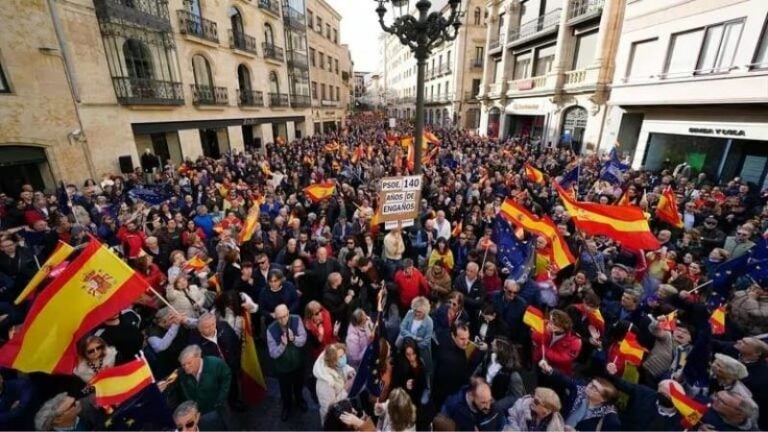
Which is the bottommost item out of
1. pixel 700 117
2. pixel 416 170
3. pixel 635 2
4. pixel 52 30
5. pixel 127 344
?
pixel 127 344

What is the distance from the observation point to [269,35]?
23.9 metres

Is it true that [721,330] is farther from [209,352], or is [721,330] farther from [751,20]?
[751,20]

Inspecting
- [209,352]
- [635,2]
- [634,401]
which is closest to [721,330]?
[634,401]

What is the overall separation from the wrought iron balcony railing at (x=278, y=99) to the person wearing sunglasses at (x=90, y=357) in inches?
930

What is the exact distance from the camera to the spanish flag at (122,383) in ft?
8.25

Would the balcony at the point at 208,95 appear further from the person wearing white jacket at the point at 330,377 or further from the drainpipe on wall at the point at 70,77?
the person wearing white jacket at the point at 330,377

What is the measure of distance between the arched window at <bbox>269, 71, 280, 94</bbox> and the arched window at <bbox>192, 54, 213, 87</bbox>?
20.5 ft

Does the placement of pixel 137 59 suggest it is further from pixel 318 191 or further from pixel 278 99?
pixel 318 191

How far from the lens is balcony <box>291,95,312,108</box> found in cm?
2736

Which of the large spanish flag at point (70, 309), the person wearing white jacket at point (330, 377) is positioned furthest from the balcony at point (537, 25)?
the large spanish flag at point (70, 309)

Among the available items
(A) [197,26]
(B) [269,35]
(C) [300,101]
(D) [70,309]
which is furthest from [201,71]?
(D) [70,309]

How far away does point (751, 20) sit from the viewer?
1003 cm

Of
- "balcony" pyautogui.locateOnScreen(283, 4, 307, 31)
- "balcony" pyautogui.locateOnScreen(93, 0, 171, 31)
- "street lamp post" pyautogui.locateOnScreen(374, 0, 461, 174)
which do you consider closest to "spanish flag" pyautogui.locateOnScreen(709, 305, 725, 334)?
"street lamp post" pyautogui.locateOnScreen(374, 0, 461, 174)

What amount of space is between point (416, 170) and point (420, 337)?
3.73m
